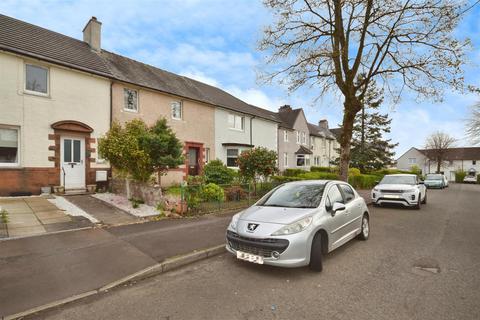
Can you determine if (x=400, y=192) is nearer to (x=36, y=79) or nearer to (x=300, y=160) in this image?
(x=36, y=79)

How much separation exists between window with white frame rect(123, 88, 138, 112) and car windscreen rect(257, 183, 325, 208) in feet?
38.2

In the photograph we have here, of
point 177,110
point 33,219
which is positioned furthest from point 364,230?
point 177,110

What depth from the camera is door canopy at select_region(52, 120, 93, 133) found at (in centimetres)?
1157

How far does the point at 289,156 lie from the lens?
30.5 meters

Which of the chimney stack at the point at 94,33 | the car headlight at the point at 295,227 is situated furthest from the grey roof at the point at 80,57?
the car headlight at the point at 295,227

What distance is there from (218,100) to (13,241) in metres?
17.7

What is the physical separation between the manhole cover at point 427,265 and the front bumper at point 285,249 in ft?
7.14

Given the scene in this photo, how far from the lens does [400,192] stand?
12.0 meters

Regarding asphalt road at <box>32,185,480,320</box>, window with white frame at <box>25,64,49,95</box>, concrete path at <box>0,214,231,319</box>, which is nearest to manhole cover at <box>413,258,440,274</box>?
asphalt road at <box>32,185,480,320</box>

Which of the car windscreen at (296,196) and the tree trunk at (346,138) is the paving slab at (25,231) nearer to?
the car windscreen at (296,196)

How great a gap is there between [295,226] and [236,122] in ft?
61.5

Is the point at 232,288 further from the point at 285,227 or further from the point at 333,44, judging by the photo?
the point at 333,44

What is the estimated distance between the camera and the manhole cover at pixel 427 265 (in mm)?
4736

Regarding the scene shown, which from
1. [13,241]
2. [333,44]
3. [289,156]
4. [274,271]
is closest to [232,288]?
[274,271]
